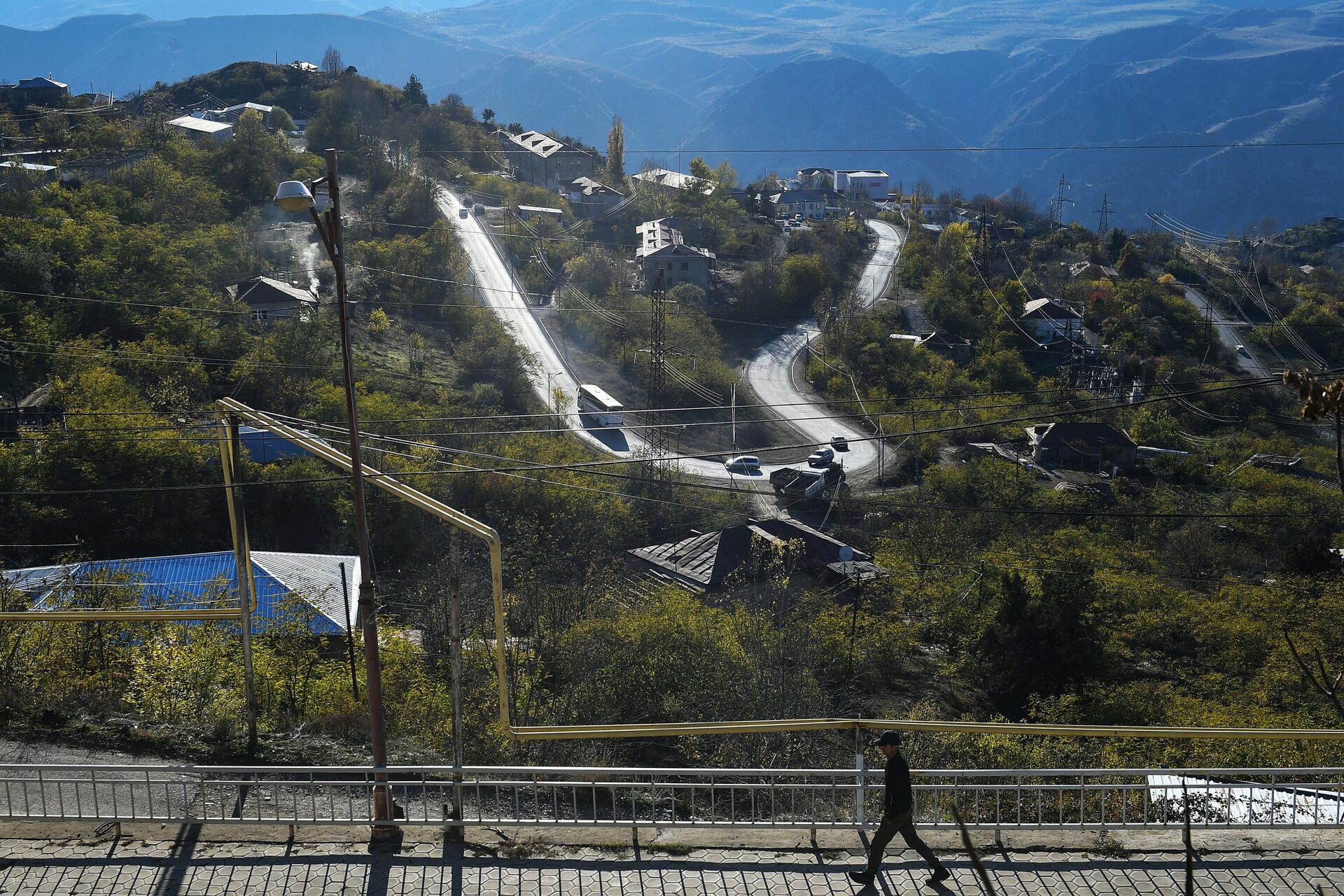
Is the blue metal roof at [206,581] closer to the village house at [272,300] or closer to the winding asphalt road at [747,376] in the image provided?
the winding asphalt road at [747,376]

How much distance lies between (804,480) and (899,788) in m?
21.3

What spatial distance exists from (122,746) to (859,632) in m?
11.5

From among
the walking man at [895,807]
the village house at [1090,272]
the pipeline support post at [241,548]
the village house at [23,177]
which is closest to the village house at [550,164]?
the village house at [23,177]

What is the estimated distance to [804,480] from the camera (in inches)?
1023

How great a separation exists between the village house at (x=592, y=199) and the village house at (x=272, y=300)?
24095 millimetres

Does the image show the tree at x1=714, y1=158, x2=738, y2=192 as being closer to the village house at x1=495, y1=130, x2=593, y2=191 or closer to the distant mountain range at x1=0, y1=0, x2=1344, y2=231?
the village house at x1=495, y1=130, x2=593, y2=191

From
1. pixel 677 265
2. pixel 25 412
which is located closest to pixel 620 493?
pixel 25 412

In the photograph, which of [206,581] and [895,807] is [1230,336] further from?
[895,807]

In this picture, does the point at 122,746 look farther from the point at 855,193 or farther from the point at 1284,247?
the point at 1284,247

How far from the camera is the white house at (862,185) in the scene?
234 ft

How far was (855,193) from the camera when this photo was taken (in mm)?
70312

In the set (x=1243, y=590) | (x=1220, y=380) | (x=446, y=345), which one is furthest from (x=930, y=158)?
(x=1243, y=590)

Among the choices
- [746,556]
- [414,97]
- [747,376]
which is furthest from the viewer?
[414,97]

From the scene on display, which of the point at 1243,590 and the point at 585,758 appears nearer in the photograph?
the point at 585,758
